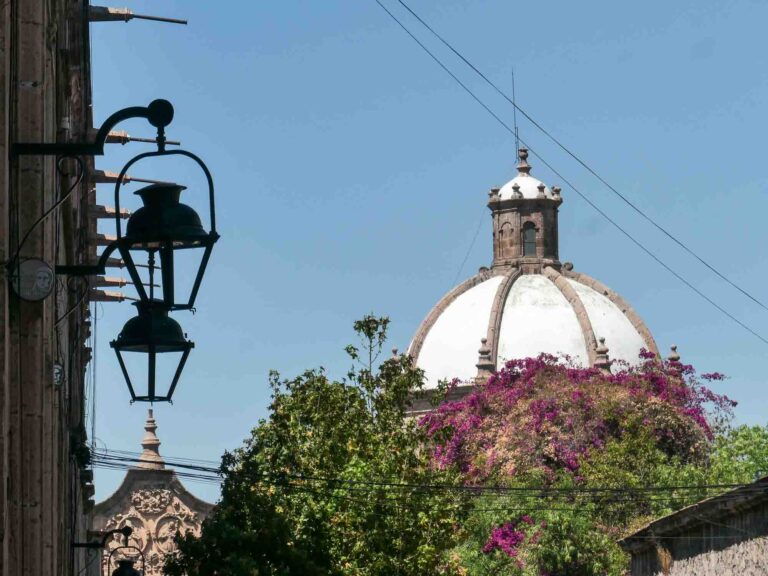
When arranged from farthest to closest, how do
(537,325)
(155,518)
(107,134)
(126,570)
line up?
(537,325)
(155,518)
(126,570)
(107,134)

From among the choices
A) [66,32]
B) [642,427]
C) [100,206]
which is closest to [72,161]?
[66,32]

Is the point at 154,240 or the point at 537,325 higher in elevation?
the point at 537,325

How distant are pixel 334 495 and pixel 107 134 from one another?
2113cm

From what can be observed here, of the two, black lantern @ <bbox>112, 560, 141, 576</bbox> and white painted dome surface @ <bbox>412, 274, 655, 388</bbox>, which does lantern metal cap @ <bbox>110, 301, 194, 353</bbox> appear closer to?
black lantern @ <bbox>112, 560, 141, 576</bbox>

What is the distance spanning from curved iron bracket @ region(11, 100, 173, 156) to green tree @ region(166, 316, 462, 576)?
17652mm

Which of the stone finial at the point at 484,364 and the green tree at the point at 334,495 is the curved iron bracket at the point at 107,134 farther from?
the stone finial at the point at 484,364

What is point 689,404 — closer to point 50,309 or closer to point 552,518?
point 552,518

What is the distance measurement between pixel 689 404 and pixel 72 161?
41603mm

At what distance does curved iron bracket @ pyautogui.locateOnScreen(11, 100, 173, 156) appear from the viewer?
991 cm

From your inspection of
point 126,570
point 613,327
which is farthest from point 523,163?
point 126,570

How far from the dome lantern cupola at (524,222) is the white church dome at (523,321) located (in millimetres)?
73

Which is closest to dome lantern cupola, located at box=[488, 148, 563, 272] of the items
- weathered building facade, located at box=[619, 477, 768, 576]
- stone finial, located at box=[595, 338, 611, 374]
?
stone finial, located at box=[595, 338, 611, 374]

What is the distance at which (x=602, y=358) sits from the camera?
230 feet

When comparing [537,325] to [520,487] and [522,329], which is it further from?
[520,487]
